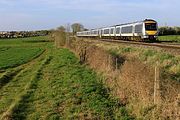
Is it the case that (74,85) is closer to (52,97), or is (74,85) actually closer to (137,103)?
(52,97)

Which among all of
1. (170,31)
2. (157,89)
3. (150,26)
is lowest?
(157,89)

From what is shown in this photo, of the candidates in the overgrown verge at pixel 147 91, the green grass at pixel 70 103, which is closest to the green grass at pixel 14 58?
the green grass at pixel 70 103

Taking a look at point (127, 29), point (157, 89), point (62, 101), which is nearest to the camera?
point (157, 89)

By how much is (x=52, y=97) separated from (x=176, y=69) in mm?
6369

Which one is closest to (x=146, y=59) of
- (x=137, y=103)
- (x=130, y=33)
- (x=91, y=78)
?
(x=91, y=78)

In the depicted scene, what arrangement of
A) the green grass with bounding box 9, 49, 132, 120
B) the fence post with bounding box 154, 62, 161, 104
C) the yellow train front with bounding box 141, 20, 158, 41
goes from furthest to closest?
the yellow train front with bounding box 141, 20, 158, 41, the green grass with bounding box 9, 49, 132, 120, the fence post with bounding box 154, 62, 161, 104

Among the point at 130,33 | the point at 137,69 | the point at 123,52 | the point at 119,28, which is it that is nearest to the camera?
the point at 137,69

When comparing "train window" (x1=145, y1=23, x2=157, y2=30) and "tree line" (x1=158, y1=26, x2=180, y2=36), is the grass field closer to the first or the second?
"train window" (x1=145, y1=23, x2=157, y2=30)

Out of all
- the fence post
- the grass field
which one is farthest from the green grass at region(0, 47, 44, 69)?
the fence post

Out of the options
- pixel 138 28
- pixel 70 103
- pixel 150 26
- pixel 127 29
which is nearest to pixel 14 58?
pixel 127 29

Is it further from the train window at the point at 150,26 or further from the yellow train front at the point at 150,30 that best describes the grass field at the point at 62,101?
the train window at the point at 150,26

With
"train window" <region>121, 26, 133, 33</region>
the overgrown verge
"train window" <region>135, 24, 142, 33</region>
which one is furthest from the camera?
"train window" <region>121, 26, 133, 33</region>

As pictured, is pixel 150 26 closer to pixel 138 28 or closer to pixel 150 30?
pixel 150 30

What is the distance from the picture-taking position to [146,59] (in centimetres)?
2270
